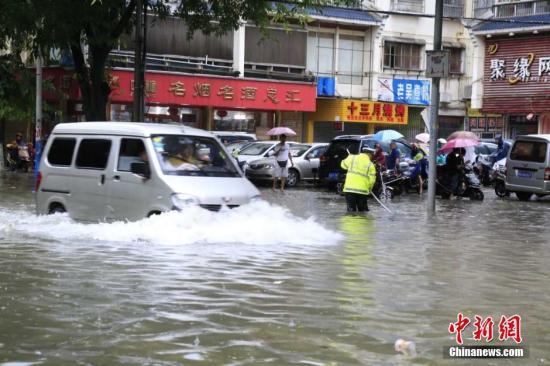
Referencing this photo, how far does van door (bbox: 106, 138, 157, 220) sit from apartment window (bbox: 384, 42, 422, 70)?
3097 cm

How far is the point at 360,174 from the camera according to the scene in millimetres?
15648

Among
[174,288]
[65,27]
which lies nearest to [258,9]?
[65,27]

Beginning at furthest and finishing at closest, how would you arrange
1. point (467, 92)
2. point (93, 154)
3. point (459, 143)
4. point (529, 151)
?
point (467, 92)
point (459, 143)
point (529, 151)
point (93, 154)

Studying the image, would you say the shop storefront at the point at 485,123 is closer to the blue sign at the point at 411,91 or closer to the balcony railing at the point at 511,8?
the blue sign at the point at 411,91

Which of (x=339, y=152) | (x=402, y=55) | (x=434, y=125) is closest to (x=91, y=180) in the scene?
(x=434, y=125)

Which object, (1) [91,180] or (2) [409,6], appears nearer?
(1) [91,180]

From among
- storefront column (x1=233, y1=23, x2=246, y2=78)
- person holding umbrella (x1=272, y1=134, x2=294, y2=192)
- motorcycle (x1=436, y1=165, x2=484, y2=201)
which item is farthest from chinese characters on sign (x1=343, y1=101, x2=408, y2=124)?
motorcycle (x1=436, y1=165, x2=484, y2=201)

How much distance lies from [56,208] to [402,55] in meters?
31.5

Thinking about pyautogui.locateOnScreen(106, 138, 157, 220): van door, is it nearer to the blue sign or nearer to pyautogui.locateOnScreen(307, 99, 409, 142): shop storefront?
pyautogui.locateOnScreen(307, 99, 409, 142): shop storefront

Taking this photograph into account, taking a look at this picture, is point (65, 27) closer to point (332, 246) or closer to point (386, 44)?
point (332, 246)

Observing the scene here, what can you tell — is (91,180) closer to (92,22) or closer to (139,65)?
(92,22)

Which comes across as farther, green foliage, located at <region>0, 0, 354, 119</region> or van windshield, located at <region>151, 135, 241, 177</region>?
green foliage, located at <region>0, 0, 354, 119</region>

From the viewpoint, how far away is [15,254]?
959 cm

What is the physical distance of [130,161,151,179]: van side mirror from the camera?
1073 centimetres
